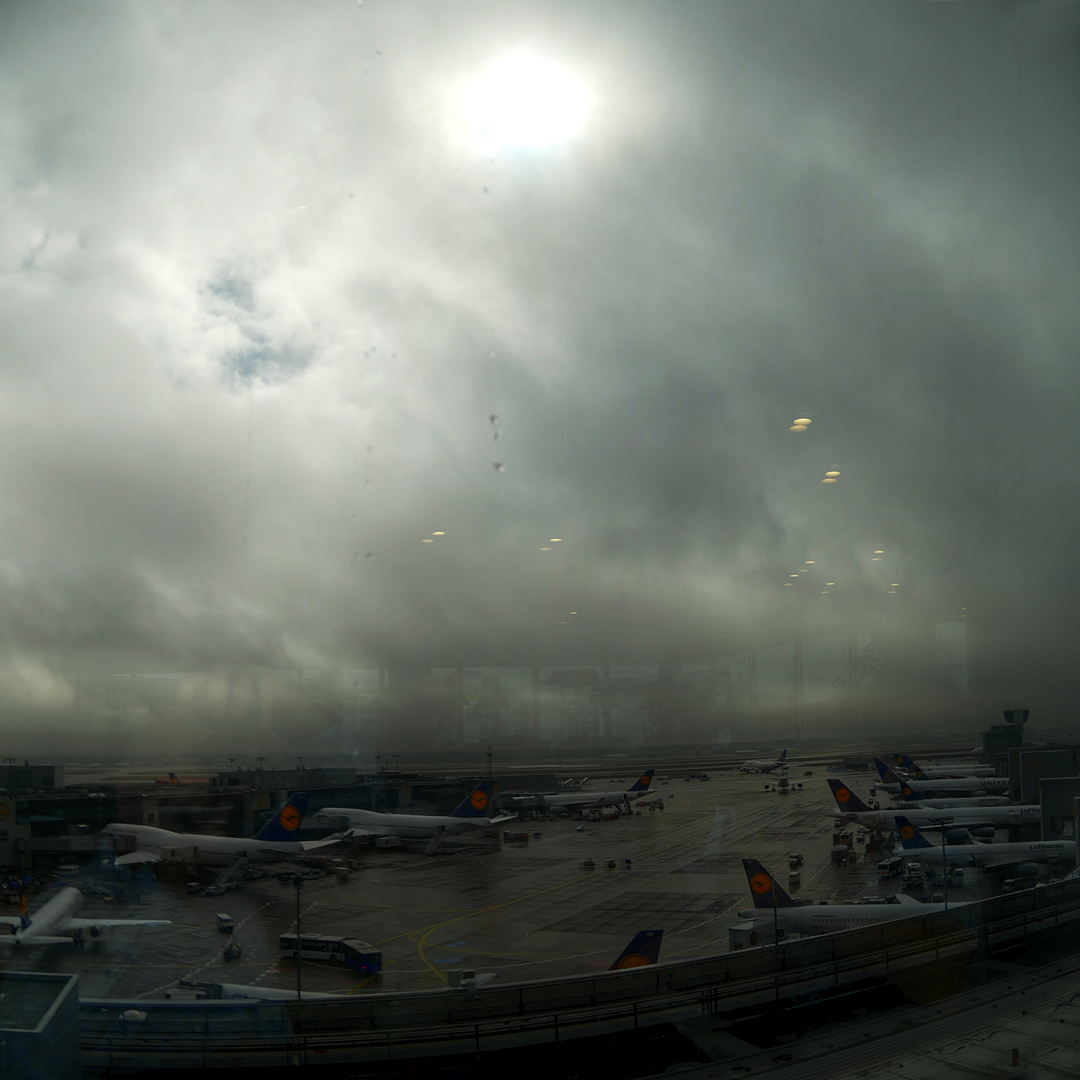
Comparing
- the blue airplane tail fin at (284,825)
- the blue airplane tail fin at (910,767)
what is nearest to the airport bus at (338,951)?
the blue airplane tail fin at (284,825)

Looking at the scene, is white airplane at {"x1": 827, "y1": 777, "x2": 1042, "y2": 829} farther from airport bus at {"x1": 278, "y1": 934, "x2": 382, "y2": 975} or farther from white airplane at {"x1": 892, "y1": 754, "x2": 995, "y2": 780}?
airport bus at {"x1": 278, "y1": 934, "x2": 382, "y2": 975}

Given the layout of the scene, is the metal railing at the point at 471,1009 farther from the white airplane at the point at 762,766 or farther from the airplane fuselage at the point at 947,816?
the white airplane at the point at 762,766

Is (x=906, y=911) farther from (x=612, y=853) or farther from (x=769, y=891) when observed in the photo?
(x=612, y=853)

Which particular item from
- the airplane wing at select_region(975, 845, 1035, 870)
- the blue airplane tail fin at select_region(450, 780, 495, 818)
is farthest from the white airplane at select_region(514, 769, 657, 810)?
the airplane wing at select_region(975, 845, 1035, 870)

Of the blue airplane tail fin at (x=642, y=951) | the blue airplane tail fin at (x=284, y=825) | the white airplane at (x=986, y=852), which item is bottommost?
the white airplane at (x=986, y=852)

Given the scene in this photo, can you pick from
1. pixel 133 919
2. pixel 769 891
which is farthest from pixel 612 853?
pixel 133 919
